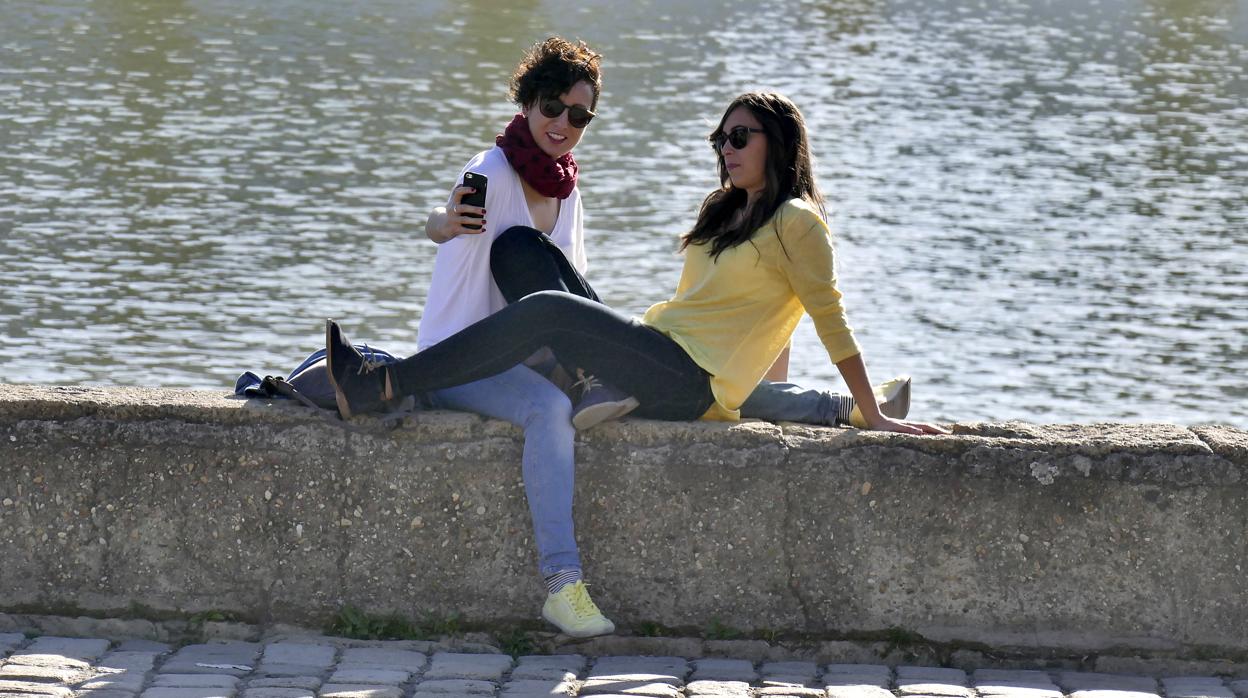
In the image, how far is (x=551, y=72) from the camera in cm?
571

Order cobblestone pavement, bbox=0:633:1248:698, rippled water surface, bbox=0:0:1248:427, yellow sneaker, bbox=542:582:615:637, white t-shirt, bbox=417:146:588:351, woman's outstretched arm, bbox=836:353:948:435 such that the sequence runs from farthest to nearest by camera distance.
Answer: rippled water surface, bbox=0:0:1248:427 < white t-shirt, bbox=417:146:588:351 < woman's outstretched arm, bbox=836:353:948:435 < yellow sneaker, bbox=542:582:615:637 < cobblestone pavement, bbox=0:633:1248:698

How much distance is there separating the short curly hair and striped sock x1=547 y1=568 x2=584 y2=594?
5.25ft

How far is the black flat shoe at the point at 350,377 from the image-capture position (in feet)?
16.8

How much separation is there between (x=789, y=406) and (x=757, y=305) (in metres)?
0.35

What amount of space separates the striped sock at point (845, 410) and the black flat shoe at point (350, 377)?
141 centimetres

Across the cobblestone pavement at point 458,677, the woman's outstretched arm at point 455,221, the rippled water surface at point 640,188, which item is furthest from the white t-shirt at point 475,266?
the rippled water surface at point 640,188

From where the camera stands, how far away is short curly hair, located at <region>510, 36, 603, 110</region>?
5.71 meters

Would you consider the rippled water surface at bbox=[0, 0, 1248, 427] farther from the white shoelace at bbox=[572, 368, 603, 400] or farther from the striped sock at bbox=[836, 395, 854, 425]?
the white shoelace at bbox=[572, 368, 603, 400]

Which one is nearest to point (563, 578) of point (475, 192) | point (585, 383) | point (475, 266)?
point (585, 383)

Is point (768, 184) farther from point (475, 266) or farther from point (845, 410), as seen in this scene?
point (475, 266)

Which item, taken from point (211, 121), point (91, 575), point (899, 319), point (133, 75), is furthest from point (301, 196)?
point (91, 575)

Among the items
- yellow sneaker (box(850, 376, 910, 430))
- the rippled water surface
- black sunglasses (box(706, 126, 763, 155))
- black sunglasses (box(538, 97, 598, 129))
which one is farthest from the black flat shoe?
the rippled water surface

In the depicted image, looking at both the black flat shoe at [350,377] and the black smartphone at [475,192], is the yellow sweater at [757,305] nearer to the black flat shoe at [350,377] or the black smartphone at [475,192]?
the black smartphone at [475,192]

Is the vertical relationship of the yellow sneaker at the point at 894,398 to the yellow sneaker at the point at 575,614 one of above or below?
above
